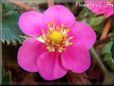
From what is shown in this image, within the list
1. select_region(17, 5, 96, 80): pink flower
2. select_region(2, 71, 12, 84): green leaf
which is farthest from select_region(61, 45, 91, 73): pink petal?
select_region(2, 71, 12, 84): green leaf

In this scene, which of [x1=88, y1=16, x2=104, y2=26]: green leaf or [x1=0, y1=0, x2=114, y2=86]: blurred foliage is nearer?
[x1=0, y1=0, x2=114, y2=86]: blurred foliage

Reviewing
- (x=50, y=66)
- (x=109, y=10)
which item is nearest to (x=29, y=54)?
(x=50, y=66)

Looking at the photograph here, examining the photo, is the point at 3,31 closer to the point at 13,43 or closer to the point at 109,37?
the point at 13,43

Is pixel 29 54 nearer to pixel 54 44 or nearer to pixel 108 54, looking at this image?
pixel 54 44

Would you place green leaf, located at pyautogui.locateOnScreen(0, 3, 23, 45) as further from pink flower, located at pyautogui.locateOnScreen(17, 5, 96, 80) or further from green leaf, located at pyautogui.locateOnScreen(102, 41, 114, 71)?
green leaf, located at pyautogui.locateOnScreen(102, 41, 114, 71)

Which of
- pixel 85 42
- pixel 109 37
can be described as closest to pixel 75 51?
pixel 85 42

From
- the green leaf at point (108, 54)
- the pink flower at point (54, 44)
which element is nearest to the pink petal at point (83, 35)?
the pink flower at point (54, 44)

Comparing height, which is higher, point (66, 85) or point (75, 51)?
point (75, 51)
